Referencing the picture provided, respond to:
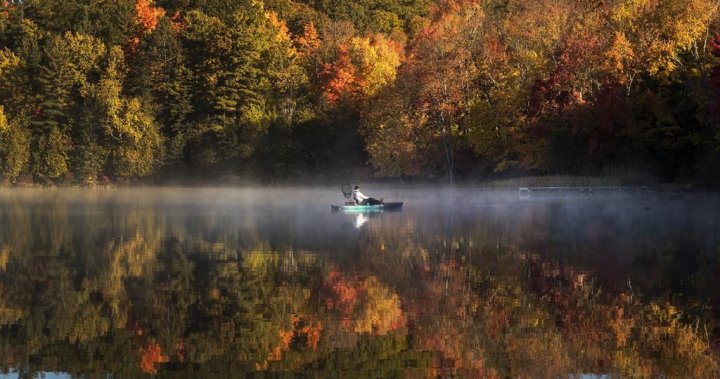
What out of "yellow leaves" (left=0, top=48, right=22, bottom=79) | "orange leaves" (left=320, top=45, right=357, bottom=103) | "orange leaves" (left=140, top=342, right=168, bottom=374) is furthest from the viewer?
"yellow leaves" (left=0, top=48, right=22, bottom=79)

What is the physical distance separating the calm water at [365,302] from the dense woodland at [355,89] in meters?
25.3

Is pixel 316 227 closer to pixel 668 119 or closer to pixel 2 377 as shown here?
pixel 2 377

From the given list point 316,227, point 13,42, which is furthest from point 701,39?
point 13,42

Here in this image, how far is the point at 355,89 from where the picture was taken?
8231 cm

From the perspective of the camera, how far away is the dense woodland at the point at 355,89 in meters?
56.8

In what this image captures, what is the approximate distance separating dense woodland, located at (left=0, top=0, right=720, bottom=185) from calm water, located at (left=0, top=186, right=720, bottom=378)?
25.3 m

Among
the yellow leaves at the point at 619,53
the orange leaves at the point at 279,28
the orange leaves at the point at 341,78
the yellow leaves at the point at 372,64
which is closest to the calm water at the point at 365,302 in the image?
the yellow leaves at the point at 619,53

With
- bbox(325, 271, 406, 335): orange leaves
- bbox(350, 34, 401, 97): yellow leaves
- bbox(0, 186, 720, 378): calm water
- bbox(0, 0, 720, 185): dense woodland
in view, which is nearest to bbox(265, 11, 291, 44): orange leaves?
bbox(0, 0, 720, 185): dense woodland

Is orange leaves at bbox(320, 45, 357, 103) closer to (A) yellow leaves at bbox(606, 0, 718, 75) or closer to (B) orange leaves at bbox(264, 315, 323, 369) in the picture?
(A) yellow leaves at bbox(606, 0, 718, 75)

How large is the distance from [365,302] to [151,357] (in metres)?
4.83

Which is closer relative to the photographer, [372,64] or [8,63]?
[372,64]

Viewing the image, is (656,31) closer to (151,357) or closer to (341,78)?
(341,78)

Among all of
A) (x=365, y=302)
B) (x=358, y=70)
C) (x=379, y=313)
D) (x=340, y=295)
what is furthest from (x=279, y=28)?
(x=379, y=313)

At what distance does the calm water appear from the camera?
12.4 meters
